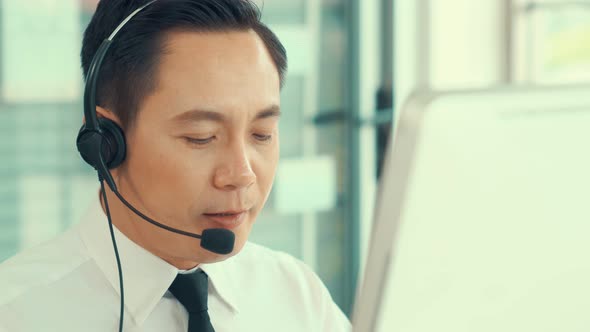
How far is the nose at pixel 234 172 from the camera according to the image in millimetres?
932

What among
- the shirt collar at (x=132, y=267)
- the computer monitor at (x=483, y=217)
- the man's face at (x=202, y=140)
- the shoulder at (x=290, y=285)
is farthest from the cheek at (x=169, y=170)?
the computer monitor at (x=483, y=217)

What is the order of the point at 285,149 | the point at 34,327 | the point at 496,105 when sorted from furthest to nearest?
the point at 285,149, the point at 34,327, the point at 496,105

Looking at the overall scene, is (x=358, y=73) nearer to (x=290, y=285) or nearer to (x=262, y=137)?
(x=290, y=285)

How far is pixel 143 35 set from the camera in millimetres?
983

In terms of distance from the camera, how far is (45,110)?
233cm

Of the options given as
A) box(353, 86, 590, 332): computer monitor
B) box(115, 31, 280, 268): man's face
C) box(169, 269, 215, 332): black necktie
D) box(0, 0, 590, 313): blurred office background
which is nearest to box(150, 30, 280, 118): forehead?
box(115, 31, 280, 268): man's face

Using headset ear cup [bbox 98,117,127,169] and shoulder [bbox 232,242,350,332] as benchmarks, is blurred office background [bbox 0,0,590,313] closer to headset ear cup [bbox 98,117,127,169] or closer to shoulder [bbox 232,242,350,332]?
shoulder [bbox 232,242,350,332]

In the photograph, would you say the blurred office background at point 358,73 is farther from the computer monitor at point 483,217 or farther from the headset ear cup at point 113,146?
the computer monitor at point 483,217

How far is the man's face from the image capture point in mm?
935

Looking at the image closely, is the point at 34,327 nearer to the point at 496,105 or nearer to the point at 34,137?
the point at 496,105

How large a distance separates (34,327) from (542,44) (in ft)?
8.82

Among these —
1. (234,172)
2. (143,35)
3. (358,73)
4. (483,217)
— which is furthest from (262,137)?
(358,73)

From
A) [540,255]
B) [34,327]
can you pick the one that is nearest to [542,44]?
[34,327]

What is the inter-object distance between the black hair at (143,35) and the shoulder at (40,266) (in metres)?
0.19
